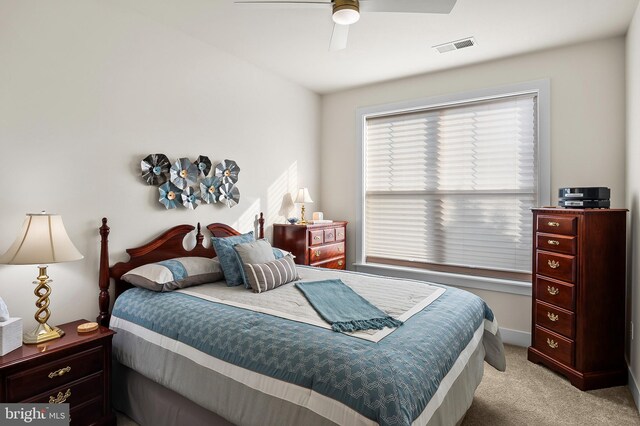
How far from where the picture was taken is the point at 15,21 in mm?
2123

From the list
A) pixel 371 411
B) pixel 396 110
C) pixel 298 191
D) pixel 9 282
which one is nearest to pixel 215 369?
pixel 371 411

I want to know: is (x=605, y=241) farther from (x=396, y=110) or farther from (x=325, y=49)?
(x=325, y=49)

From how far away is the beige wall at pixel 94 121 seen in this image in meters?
2.13

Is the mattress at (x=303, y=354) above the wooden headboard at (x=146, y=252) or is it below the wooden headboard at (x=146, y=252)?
below

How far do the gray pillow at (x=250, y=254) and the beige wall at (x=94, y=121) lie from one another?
686mm

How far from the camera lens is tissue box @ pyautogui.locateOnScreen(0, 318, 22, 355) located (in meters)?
1.77

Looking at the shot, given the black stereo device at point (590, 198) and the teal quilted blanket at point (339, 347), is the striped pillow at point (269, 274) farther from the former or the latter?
the black stereo device at point (590, 198)

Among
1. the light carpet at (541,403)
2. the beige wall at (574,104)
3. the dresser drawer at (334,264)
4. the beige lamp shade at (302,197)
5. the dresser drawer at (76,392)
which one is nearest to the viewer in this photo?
the dresser drawer at (76,392)

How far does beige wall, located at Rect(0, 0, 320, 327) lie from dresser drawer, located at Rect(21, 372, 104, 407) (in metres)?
0.55

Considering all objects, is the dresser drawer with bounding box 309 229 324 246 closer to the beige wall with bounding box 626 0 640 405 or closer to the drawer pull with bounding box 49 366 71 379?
the drawer pull with bounding box 49 366 71 379

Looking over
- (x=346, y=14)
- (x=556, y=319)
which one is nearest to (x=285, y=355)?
(x=346, y=14)

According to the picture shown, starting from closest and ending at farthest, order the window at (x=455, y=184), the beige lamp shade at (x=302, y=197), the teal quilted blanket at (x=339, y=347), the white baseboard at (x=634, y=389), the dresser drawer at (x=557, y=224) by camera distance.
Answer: the teal quilted blanket at (x=339, y=347), the white baseboard at (x=634, y=389), the dresser drawer at (x=557, y=224), the window at (x=455, y=184), the beige lamp shade at (x=302, y=197)

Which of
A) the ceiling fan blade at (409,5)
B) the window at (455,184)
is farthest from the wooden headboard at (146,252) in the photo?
the ceiling fan blade at (409,5)

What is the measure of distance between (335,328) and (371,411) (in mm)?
491
